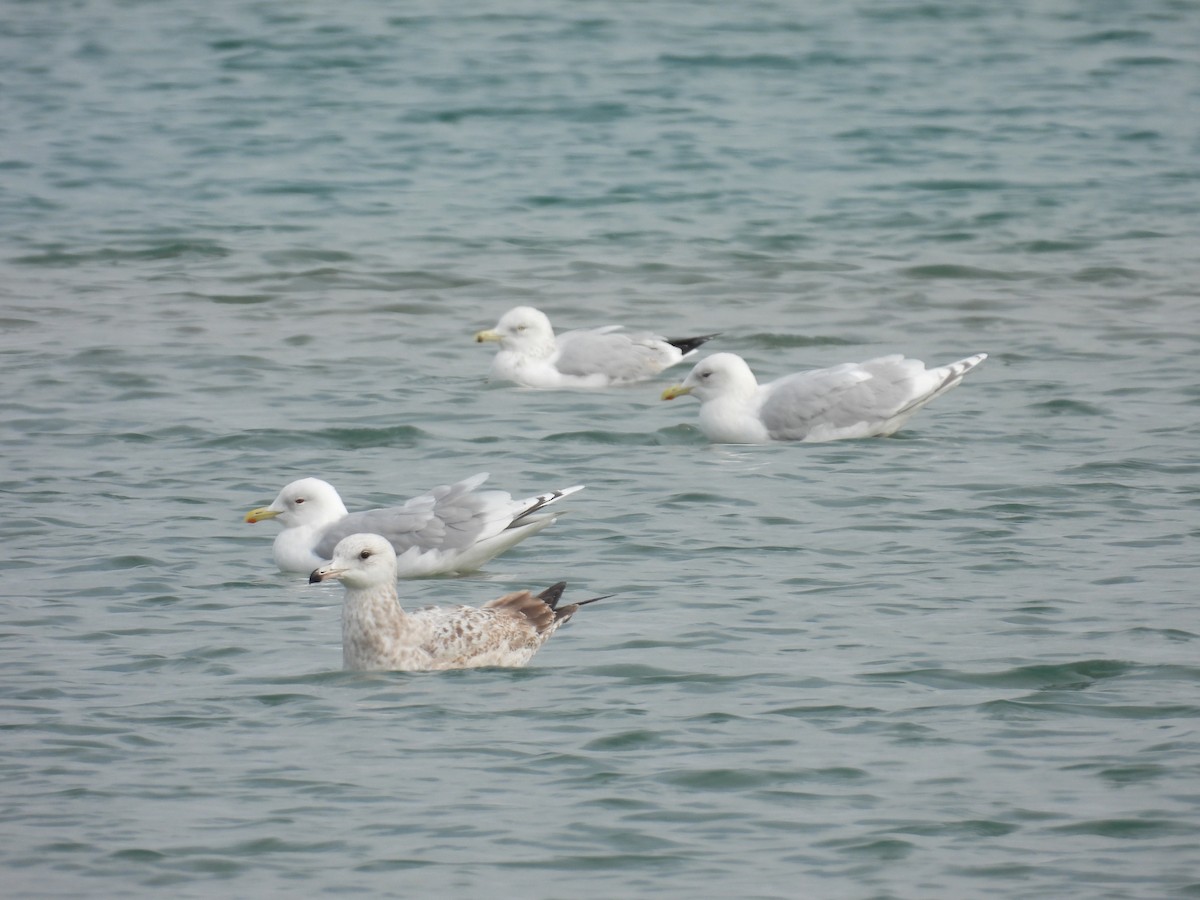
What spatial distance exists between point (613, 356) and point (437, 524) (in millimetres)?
4890

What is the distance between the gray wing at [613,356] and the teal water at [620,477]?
14.5 inches

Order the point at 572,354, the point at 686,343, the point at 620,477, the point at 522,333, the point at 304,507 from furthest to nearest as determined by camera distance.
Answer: the point at 686,343, the point at 572,354, the point at 522,333, the point at 620,477, the point at 304,507

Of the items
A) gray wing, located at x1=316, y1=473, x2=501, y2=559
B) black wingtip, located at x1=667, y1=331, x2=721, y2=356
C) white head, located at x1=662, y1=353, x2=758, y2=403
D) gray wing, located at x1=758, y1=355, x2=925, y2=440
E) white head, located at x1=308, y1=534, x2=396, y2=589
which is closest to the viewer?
white head, located at x1=308, y1=534, x2=396, y2=589

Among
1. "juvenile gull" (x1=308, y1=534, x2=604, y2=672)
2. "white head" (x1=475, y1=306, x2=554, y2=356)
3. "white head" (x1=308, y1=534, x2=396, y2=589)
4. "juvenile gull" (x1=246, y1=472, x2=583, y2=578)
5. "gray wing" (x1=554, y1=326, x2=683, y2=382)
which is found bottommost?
"gray wing" (x1=554, y1=326, x2=683, y2=382)

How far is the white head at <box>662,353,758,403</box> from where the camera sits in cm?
1342

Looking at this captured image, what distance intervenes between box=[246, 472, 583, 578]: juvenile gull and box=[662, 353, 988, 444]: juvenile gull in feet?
9.57

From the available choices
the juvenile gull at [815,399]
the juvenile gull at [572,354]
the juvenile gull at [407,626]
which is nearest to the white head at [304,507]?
the juvenile gull at [407,626]

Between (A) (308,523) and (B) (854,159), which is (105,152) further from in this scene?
(A) (308,523)

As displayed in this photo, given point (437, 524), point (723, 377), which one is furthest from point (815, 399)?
point (437, 524)

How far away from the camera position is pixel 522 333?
1494 centimetres

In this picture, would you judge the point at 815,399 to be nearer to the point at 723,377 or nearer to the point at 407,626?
the point at 723,377

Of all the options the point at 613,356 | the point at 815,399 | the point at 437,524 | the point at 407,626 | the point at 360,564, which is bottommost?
the point at 613,356

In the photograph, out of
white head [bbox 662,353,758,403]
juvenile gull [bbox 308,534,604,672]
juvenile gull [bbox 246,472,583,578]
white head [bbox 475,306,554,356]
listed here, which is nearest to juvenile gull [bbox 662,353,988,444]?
white head [bbox 662,353,758,403]

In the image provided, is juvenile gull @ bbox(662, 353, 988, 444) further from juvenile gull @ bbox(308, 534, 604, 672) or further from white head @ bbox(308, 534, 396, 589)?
white head @ bbox(308, 534, 396, 589)
